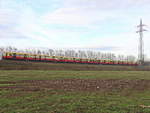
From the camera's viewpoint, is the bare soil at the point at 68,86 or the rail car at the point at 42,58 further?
the rail car at the point at 42,58


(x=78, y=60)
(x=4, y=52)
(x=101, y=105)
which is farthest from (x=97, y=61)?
(x=101, y=105)

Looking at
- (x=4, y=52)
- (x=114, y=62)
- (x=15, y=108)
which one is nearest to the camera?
(x=15, y=108)

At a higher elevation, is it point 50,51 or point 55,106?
point 50,51

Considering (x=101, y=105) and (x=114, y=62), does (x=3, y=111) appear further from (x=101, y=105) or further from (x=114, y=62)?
(x=114, y=62)

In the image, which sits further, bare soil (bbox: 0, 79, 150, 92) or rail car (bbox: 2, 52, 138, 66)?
rail car (bbox: 2, 52, 138, 66)

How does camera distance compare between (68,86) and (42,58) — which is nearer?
(68,86)

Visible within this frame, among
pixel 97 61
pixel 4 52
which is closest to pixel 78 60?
pixel 97 61

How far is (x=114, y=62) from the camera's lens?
82.1 m

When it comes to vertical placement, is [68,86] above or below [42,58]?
below

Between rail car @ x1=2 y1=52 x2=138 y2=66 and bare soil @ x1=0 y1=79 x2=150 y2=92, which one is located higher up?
rail car @ x1=2 y1=52 x2=138 y2=66

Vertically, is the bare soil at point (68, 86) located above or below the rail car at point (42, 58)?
below

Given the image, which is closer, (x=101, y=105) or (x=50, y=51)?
(x=101, y=105)

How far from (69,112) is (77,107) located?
0.77 meters

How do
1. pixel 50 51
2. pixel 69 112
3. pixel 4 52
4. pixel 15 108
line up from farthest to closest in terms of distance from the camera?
1. pixel 50 51
2. pixel 4 52
3. pixel 15 108
4. pixel 69 112
